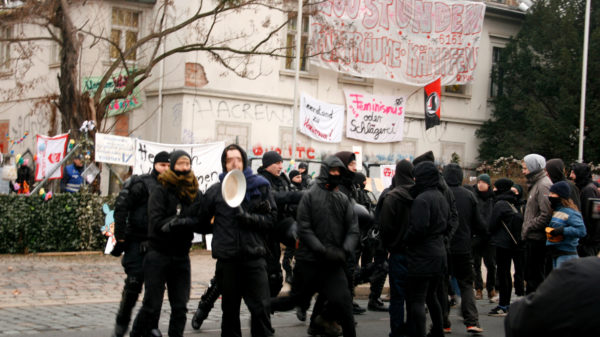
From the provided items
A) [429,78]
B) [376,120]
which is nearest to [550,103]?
[429,78]

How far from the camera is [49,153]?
16.7m

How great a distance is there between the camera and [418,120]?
27656 mm

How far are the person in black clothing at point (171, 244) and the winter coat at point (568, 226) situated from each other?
4.22m

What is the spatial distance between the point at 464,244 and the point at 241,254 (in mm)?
3475

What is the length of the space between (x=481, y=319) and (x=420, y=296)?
2.93m

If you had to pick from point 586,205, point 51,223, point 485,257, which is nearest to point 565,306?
point 586,205

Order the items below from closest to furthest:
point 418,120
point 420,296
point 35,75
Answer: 1. point 420,296
2. point 35,75
3. point 418,120

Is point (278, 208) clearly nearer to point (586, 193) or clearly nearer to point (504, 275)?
point (504, 275)

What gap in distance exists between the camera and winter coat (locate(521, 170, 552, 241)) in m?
9.29

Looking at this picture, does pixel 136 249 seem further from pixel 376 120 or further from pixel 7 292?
pixel 376 120

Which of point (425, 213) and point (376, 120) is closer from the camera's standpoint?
point (425, 213)

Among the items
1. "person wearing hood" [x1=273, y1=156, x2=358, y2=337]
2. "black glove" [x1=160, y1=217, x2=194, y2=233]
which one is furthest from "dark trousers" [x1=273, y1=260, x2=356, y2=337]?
"black glove" [x1=160, y1=217, x2=194, y2=233]

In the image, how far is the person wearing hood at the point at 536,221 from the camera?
9.30 meters

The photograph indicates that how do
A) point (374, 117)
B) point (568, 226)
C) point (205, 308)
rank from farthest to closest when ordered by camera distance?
point (374, 117) < point (568, 226) < point (205, 308)
